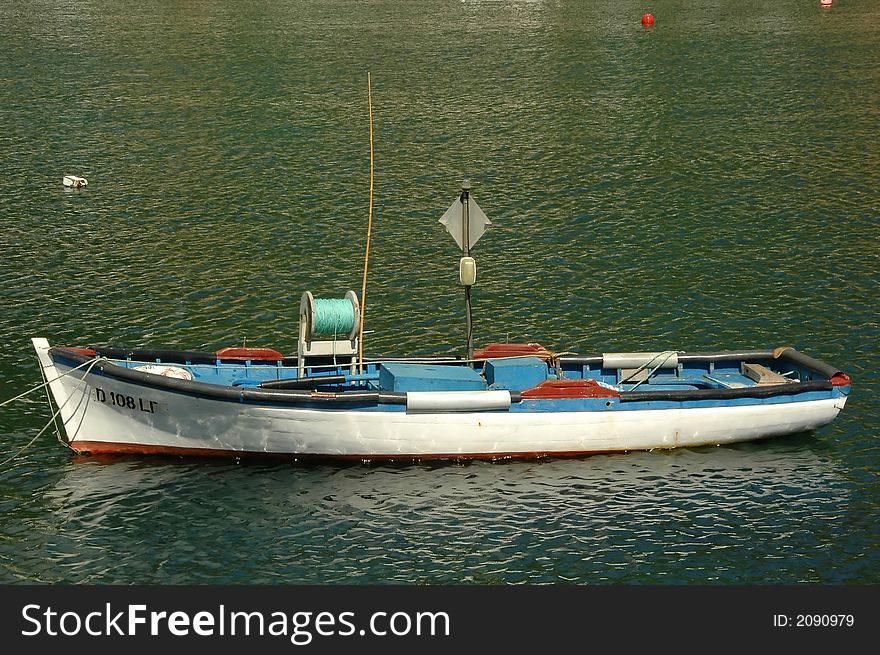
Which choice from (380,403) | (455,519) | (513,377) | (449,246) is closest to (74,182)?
(449,246)

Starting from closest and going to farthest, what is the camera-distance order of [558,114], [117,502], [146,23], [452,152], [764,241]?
[117,502] < [764,241] < [452,152] < [558,114] < [146,23]

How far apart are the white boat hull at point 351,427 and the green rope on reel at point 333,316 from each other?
218 cm

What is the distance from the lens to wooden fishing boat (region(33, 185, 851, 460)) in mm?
24953

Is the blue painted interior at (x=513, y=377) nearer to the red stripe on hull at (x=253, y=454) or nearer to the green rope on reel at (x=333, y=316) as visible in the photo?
the green rope on reel at (x=333, y=316)

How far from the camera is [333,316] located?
26.3m

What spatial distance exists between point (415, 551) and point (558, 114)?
38054mm

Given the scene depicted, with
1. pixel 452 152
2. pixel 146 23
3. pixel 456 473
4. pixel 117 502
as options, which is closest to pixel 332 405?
pixel 456 473

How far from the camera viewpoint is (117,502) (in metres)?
24.0

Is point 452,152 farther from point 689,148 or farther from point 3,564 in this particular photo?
point 3,564

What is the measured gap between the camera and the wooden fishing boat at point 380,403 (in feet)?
81.9

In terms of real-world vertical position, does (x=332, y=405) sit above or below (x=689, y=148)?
below

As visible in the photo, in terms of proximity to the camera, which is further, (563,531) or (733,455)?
(733,455)

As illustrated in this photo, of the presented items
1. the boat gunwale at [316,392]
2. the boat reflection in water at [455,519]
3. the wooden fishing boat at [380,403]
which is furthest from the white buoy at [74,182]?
the boat reflection in water at [455,519]

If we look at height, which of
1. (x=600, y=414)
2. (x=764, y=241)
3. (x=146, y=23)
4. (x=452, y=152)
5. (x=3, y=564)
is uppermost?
(x=146, y=23)
